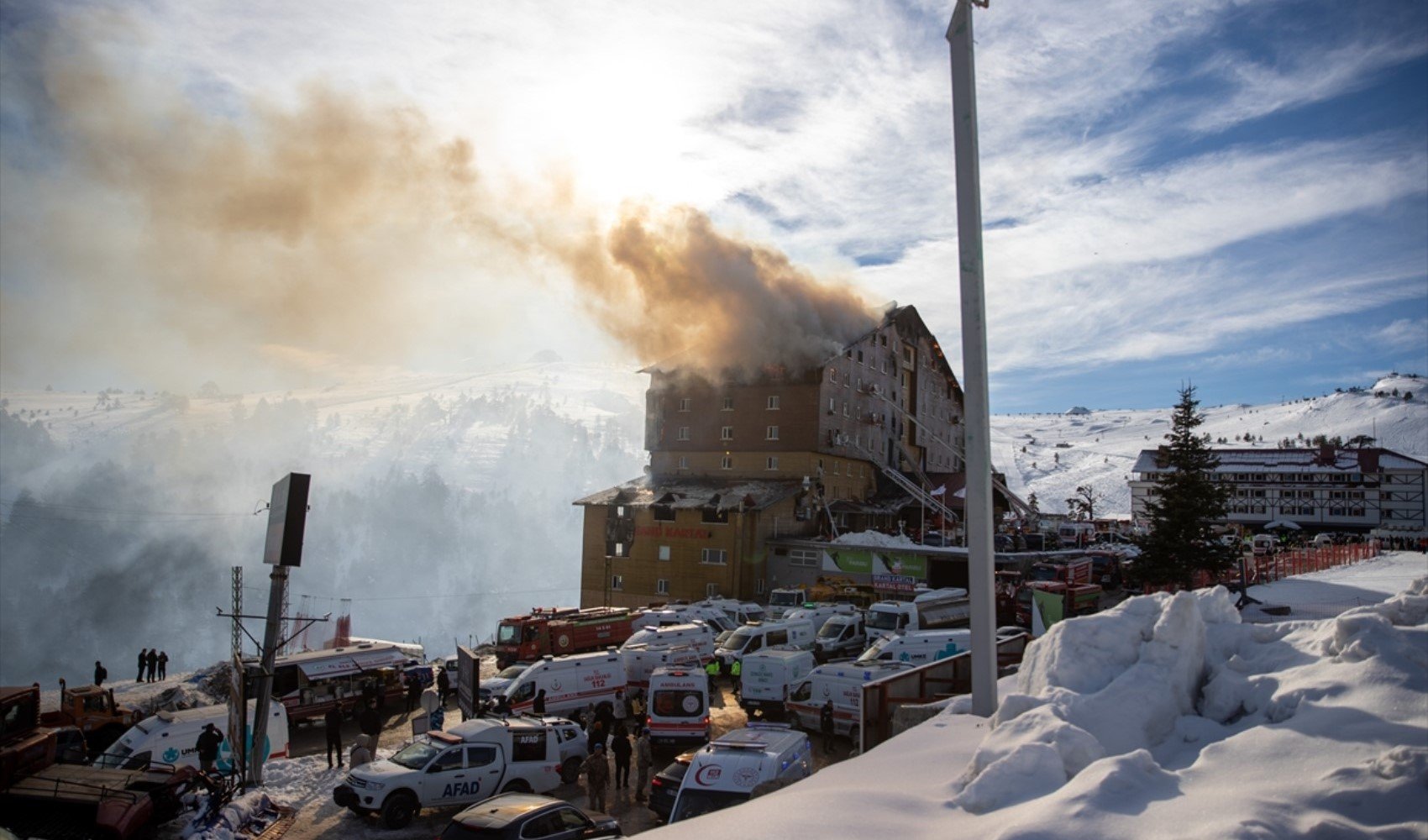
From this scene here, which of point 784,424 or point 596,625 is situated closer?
point 596,625

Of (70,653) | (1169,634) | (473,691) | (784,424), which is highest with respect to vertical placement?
(784,424)

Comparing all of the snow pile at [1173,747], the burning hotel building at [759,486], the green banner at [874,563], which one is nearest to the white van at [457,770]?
the snow pile at [1173,747]

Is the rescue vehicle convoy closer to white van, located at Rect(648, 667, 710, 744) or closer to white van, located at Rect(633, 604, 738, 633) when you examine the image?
white van, located at Rect(633, 604, 738, 633)

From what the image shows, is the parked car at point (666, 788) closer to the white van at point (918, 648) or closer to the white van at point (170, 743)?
the white van at point (170, 743)

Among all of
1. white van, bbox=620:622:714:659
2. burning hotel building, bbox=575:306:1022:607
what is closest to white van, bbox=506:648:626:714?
white van, bbox=620:622:714:659

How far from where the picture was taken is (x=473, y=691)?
18703 mm

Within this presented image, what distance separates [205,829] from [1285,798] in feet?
47.1

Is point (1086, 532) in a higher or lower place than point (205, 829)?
higher

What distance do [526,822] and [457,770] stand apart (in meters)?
4.50

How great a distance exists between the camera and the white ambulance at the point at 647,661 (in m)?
23.8

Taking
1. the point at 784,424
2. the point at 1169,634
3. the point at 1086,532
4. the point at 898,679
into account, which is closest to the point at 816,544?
the point at 784,424

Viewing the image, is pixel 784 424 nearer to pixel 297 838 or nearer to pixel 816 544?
pixel 816 544

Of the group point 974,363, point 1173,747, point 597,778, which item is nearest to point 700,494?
point 597,778

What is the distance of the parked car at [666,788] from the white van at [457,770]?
2851mm
